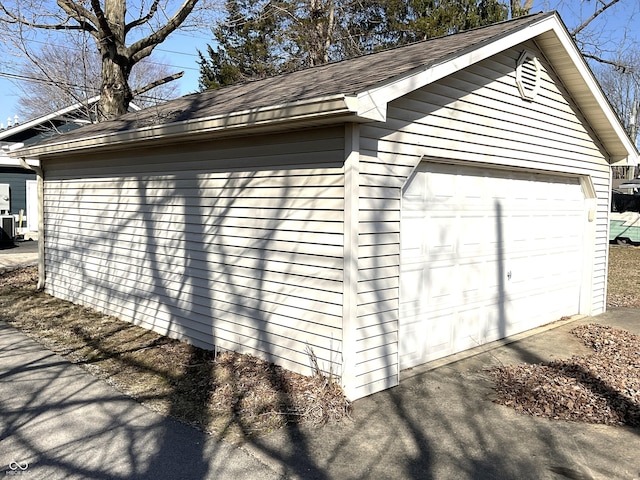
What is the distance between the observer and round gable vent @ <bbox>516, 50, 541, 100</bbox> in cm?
677

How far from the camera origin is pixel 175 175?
689 centimetres

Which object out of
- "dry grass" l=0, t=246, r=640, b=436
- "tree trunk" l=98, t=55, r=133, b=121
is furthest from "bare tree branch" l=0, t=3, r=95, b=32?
"dry grass" l=0, t=246, r=640, b=436

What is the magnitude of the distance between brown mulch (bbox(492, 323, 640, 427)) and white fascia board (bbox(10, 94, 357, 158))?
3016 mm

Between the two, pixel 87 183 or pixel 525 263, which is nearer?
pixel 525 263

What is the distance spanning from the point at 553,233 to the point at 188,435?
609cm

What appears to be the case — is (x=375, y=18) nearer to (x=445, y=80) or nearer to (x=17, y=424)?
(x=445, y=80)

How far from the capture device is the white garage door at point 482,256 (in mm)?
5902

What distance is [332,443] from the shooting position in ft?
13.8

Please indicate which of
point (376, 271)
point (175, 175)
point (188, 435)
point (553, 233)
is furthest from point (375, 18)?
point (188, 435)

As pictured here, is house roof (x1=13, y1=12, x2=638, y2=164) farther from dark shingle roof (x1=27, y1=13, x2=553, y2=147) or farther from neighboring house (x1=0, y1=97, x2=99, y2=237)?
neighboring house (x1=0, y1=97, x2=99, y2=237)

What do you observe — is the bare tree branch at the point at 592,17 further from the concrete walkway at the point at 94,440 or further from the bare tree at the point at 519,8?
the concrete walkway at the point at 94,440

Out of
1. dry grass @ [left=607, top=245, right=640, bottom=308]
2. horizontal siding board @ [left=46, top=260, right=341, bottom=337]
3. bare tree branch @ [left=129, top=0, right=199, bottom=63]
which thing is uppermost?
bare tree branch @ [left=129, top=0, right=199, bottom=63]

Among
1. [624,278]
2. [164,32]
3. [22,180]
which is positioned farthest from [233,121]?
[22,180]

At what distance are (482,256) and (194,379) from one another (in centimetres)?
363
